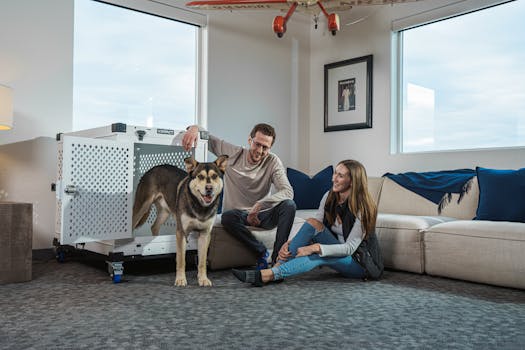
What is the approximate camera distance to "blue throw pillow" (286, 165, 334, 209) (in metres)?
4.53

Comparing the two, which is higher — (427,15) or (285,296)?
(427,15)

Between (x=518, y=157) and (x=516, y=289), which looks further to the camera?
(x=518, y=157)

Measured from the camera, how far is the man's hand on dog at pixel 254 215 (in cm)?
323

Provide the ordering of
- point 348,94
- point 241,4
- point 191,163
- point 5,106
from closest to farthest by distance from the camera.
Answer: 1. point 191,163
2. point 5,106
3. point 241,4
4. point 348,94

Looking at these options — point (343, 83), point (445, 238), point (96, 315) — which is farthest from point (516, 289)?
point (343, 83)

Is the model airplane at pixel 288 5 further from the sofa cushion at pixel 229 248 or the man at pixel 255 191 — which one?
the sofa cushion at pixel 229 248

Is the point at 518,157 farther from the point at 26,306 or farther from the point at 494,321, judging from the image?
the point at 26,306

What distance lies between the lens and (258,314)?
2.20 meters

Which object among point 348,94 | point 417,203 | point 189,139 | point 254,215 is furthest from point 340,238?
point 348,94

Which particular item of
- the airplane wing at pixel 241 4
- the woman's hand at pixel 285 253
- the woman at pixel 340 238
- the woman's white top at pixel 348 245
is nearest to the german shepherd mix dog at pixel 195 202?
the woman at pixel 340 238

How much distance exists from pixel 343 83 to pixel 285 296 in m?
3.31

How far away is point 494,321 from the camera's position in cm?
213

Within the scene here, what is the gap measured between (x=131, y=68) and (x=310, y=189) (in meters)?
2.06

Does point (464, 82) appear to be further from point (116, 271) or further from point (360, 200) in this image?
point (116, 271)
